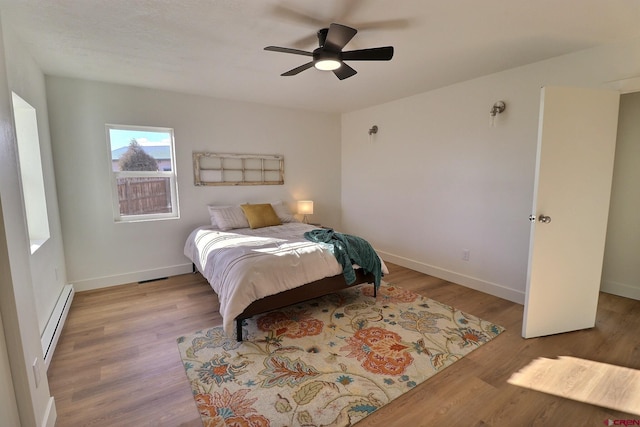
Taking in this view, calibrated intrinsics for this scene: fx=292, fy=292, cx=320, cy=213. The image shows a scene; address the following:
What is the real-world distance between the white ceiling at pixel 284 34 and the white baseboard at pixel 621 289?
260cm

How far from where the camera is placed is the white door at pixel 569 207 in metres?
2.29

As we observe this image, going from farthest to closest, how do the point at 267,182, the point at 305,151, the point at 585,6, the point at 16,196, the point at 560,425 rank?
the point at 305,151 < the point at 267,182 < the point at 585,6 < the point at 560,425 < the point at 16,196

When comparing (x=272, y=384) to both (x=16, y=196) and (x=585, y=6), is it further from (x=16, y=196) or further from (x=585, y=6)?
(x=585, y=6)

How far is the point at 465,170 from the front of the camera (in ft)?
11.7

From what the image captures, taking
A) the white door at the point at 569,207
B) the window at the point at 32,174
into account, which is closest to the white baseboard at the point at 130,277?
the window at the point at 32,174

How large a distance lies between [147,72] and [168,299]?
248 cm

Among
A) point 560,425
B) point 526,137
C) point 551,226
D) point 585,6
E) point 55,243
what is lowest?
point 560,425

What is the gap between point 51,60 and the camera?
2773mm

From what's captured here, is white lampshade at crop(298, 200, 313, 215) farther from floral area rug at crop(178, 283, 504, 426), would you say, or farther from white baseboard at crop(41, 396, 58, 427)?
white baseboard at crop(41, 396, 58, 427)

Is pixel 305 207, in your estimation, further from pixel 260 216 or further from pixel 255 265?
pixel 255 265

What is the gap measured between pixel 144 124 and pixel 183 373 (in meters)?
3.07

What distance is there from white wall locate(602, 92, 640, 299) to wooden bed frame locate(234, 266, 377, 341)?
2843mm

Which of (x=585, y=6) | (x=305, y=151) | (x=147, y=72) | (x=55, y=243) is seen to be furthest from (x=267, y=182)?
(x=585, y=6)

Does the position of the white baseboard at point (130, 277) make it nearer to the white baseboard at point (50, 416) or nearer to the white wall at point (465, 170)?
the white baseboard at point (50, 416)
